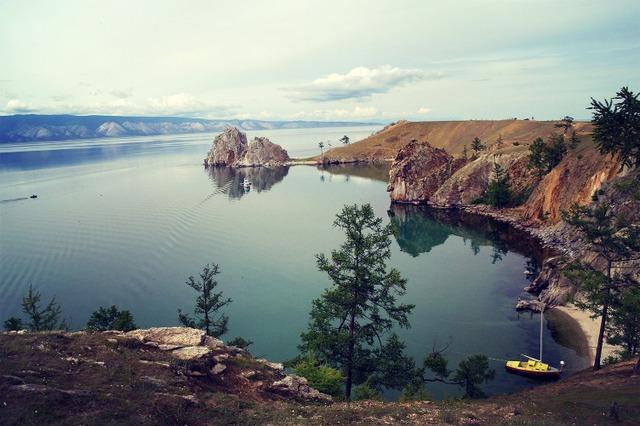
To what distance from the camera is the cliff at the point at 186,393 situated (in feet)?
68.3

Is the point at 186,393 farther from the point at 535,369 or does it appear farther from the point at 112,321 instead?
the point at 535,369

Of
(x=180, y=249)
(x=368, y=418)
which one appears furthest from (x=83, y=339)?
(x=180, y=249)

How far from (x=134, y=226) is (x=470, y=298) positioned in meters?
93.3

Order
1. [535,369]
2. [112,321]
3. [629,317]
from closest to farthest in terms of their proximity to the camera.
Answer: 1. [629,317]
2. [535,369]
3. [112,321]

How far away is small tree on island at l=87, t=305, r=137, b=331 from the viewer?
4550 centimetres

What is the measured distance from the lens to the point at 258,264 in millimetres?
85688

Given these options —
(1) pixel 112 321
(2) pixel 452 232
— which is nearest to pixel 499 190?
(2) pixel 452 232

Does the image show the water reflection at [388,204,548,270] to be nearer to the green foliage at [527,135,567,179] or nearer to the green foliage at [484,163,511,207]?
the green foliage at [484,163,511,207]

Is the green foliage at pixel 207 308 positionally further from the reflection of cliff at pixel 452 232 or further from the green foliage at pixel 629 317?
the reflection of cliff at pixel 452 232

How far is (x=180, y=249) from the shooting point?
94.6 m

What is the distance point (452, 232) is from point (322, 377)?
89.0 m

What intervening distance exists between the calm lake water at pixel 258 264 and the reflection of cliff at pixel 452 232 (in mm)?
438

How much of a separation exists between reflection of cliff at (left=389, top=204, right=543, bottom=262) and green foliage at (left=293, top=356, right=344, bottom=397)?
56.2m

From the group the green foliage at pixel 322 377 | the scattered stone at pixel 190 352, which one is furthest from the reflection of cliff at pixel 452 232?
the scattered stone at pixel 190 352
